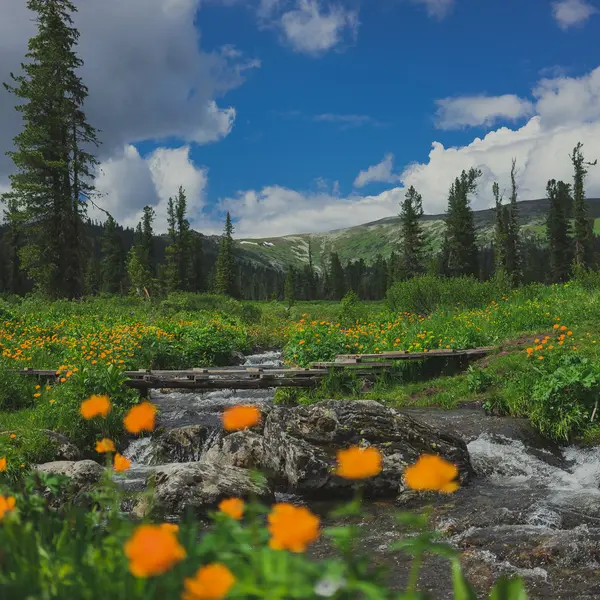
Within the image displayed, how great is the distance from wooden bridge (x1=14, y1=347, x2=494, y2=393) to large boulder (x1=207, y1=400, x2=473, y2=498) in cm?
369

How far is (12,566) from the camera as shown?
1.31m

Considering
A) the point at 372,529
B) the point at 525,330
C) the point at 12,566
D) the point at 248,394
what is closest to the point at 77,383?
the point at 248,394

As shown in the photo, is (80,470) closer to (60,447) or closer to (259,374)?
(60,447)

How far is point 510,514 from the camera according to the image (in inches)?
228

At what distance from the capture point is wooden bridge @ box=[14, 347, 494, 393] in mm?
11461

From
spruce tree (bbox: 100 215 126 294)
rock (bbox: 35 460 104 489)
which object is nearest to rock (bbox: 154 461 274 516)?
rock (bbox: 35 460 104 489)

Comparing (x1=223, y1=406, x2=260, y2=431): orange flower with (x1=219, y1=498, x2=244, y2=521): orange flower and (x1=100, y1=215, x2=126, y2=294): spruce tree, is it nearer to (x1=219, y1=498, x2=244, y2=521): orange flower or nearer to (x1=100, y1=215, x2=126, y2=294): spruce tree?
(x1=219, y1=498, x2=244, y2=521): orange flower

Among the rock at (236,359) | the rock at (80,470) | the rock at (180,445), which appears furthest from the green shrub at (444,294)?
the rock at (80,470)

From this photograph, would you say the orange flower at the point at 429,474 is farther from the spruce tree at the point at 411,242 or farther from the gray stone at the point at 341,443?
the spruce tree at the point at 411,242

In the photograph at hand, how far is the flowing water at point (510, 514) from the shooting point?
4469 millimetres

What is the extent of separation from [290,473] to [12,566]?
19.5 ft

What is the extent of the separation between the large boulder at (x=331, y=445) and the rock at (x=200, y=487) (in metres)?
0.62

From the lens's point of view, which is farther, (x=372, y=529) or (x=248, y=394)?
(x=248, y=394)

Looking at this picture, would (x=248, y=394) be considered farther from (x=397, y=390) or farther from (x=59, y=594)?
(x=59, y=594)
